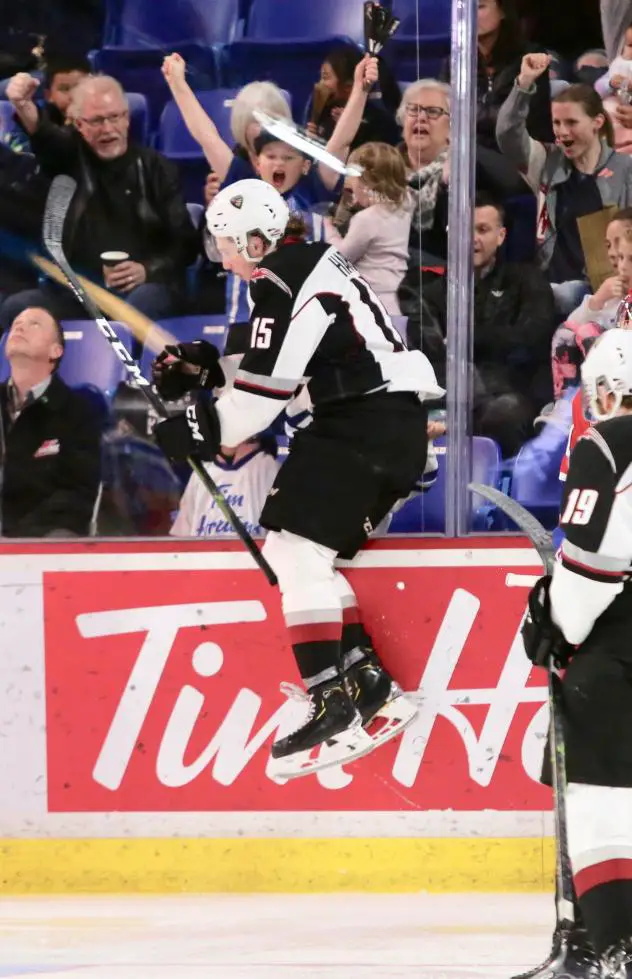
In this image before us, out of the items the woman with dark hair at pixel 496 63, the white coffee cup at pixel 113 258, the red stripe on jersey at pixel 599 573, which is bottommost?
the red stripe on jersey at pixel 599 573

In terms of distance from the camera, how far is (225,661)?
3371 millimetres

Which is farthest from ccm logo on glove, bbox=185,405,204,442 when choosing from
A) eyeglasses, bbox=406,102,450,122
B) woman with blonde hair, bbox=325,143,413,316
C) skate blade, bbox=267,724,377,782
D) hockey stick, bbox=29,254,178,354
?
eyeglasses, bbox=406,102,450,122

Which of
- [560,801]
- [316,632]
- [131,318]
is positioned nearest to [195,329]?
[131,318]

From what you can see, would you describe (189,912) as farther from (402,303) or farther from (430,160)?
(430,160)

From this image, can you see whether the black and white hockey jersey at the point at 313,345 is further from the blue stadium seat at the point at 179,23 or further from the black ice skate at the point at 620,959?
the black ice skate at the point at 620,959

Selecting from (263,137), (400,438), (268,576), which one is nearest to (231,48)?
(263,137)

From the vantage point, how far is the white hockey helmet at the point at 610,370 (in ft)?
7.60

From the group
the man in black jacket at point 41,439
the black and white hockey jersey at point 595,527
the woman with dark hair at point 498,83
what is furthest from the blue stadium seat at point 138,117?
the black and white hockey jersey at point 595,527

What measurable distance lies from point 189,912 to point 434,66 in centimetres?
216

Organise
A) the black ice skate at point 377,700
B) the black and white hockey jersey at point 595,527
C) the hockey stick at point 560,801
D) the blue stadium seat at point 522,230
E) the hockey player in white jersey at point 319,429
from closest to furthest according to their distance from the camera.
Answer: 1. the black and white hockey jersey at point 595,527
2. the hockey stick at point 560,801
3. the hockey player in white jersey at point 319,429
4. the black ice skate at point 377,700
5. the blue stadium seat at point 522,230

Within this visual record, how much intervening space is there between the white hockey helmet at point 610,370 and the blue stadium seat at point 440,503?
105cm

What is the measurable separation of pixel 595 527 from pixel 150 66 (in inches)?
73.6

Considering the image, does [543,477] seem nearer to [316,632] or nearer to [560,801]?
[316,632]

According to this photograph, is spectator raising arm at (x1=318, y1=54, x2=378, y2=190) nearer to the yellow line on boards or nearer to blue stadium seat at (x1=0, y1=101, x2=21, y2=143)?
blue stadium seat at (x1=0, y1=101, x2=21, y2=143)
